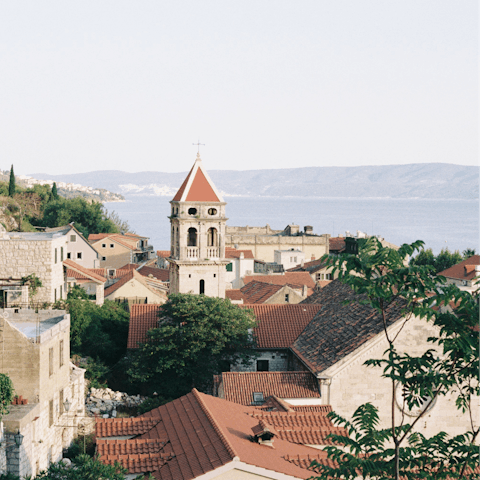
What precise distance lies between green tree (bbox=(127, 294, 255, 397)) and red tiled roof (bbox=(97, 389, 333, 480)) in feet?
32.8

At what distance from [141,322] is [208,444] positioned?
20160mm

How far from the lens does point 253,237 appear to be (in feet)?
337

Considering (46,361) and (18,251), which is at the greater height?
(18,251)

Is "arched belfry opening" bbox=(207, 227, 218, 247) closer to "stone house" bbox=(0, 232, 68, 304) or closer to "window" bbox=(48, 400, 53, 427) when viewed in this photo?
"stone house" bbox=(0, 232, 68, 304)

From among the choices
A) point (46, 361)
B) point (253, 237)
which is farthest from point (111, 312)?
point (253, 237)

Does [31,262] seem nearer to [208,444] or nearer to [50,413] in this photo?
[50,413]

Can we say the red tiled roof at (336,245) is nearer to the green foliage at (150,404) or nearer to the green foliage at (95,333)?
the green foliage at (95,333)

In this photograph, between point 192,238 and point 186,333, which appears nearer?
point 186,333

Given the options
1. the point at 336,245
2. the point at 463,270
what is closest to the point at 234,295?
the point at 463,270

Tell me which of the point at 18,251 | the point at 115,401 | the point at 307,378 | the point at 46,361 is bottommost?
the point at 115,401

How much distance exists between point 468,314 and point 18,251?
27.3 meters

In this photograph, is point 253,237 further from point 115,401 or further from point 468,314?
point 468,314

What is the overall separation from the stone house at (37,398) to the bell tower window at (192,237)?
17.0m

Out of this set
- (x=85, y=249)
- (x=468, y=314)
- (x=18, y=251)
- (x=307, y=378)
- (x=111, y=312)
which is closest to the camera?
(x=468, y=314)
